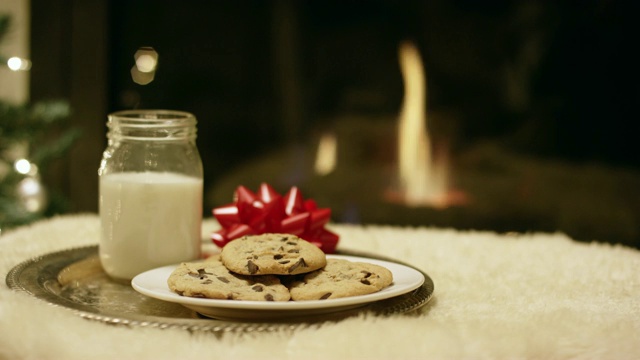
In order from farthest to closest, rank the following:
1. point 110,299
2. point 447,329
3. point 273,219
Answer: point 273,219
point 110,299
point 447,329

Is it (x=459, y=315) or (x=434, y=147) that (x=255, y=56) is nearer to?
(x=434, y=147)

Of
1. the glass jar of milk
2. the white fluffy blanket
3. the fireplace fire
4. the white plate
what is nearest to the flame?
the fireplace fire

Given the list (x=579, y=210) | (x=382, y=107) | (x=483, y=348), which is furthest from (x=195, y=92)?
(x=483, y=348)

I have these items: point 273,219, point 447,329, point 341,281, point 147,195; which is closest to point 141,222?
point 147,195

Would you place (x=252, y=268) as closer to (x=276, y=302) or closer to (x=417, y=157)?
(x=276, y=302)

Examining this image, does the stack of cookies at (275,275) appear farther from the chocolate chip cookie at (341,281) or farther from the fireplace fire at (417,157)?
the fireplace fire at (417,157)
